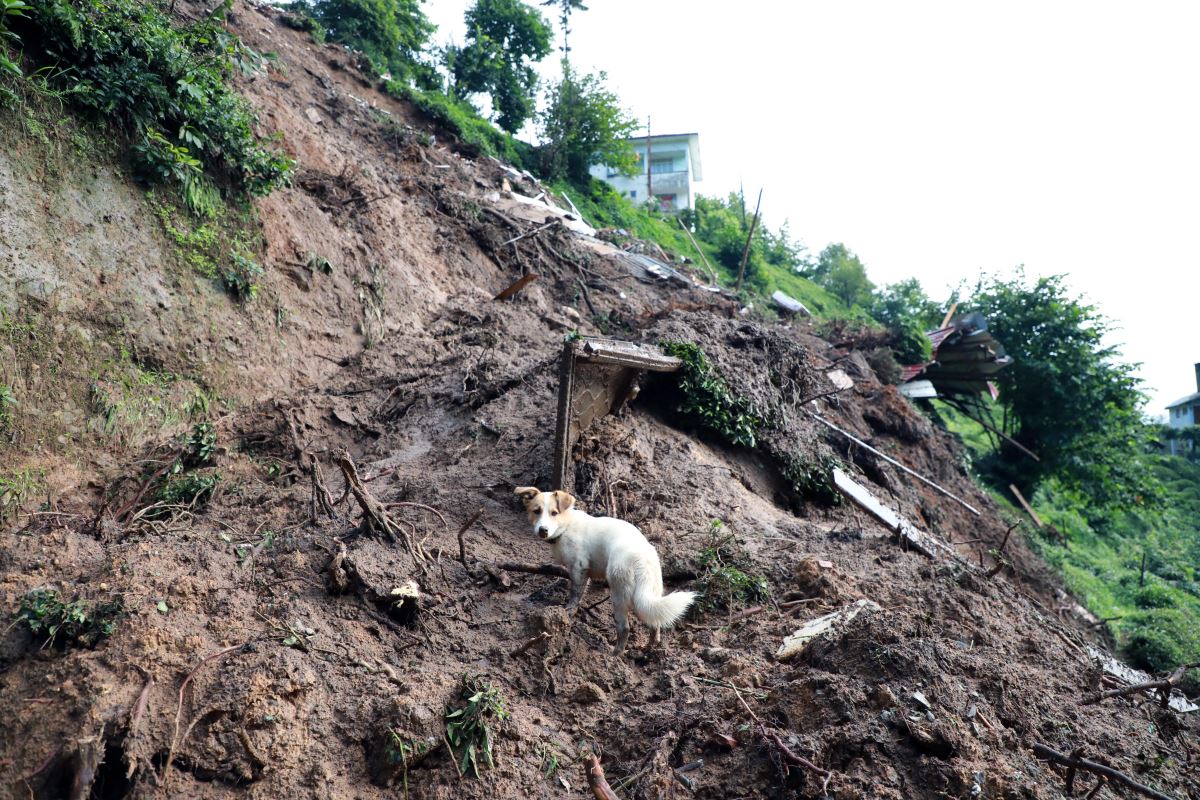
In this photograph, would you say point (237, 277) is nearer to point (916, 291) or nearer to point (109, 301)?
Answer: point (109, 301)

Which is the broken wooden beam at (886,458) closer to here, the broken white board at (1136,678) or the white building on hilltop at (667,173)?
the broken white board at (1136,678)

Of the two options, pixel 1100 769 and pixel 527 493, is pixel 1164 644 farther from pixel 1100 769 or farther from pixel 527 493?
pixel 527 493

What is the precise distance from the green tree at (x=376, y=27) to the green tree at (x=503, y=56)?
3.07 meters

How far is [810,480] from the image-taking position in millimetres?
10523

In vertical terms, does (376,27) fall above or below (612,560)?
above

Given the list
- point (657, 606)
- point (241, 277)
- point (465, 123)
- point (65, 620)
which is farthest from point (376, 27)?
point (657, 606)

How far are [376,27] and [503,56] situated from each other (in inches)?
310

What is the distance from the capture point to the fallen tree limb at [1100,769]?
11.6 feet

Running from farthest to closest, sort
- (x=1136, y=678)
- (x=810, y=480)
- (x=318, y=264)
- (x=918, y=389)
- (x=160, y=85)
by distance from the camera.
→ (x=918, y=389) → (x=318, y=264) → (x=810, y=480) → (x=160, y=85) → (x=1136, y=678)

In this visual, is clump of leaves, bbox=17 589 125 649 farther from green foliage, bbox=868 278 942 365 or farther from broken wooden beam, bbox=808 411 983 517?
green foliage, bbox=868 278 942 365

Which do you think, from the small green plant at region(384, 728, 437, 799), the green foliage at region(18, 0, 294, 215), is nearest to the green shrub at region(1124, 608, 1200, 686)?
the small green plant at region(384, 728, 437, 799)

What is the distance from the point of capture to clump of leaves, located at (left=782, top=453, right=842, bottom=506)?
34.2ft

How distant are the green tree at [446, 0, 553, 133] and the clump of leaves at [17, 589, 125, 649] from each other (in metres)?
32.8

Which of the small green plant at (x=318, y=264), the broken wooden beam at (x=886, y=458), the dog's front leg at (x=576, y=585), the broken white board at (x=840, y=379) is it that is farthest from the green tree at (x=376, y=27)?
the dog's front leg at (x=576, y=585)
